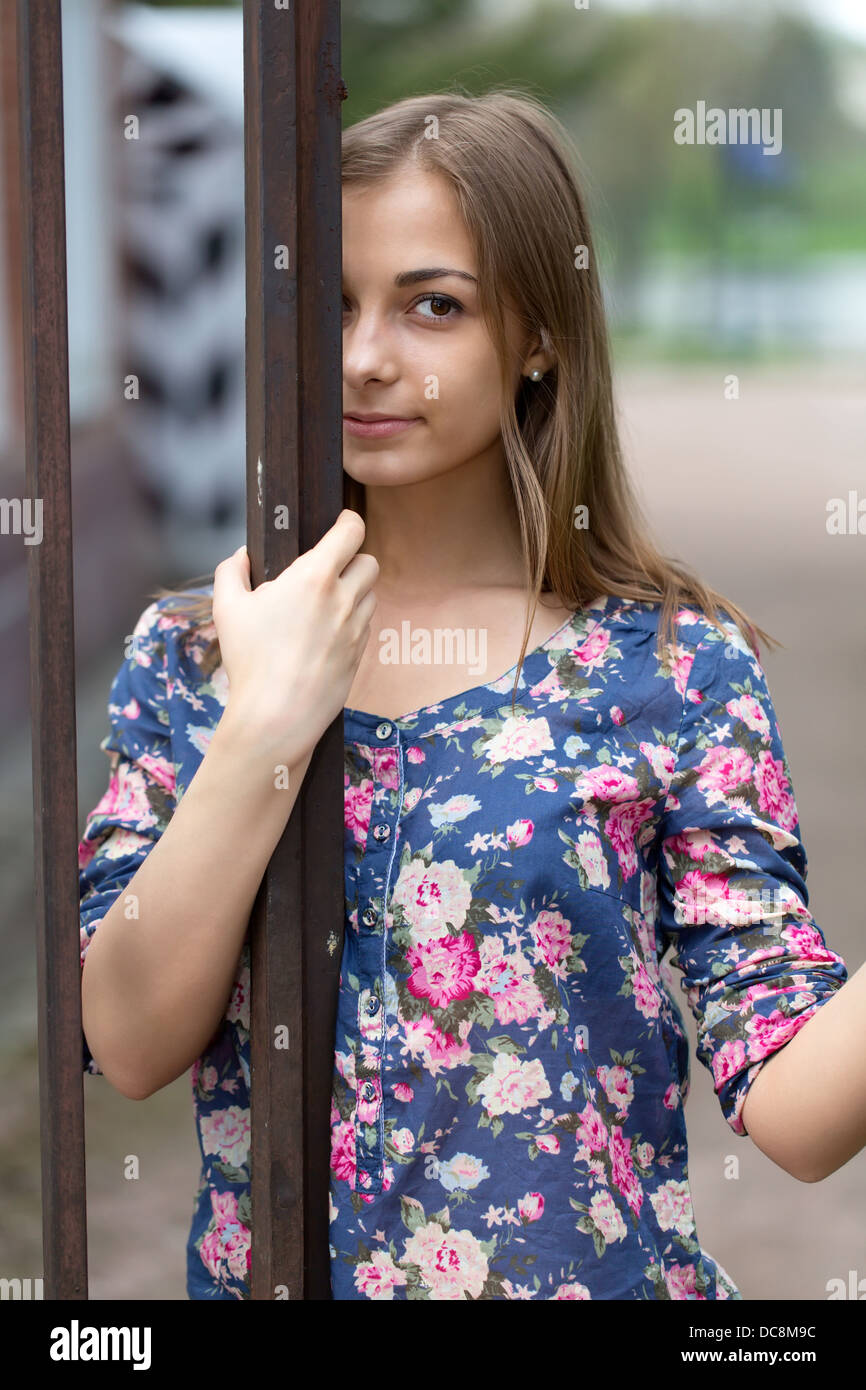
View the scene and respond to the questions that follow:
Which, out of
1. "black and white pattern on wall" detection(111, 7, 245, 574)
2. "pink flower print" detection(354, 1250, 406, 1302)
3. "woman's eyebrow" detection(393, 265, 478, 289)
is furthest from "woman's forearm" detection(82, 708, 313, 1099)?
"black and white pattern on wall" detection(111, 7, 245, 574)

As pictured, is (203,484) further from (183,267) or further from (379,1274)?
(379,1274)

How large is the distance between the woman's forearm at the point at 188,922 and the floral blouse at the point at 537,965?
95 millimetres

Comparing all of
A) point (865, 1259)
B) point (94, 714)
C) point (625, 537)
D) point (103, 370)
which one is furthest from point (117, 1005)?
point (103, 370)

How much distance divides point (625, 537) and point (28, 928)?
3636mm

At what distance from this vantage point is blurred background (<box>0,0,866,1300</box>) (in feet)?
11.5

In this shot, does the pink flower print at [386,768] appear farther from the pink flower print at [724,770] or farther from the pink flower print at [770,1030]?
the pink flower print at [770,1030]

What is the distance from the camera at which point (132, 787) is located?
4.96ft

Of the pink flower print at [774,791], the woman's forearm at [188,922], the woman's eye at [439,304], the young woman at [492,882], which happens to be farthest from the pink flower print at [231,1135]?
the woman's eye at [439,304]

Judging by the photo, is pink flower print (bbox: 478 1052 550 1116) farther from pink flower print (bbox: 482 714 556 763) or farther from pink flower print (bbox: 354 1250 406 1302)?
pink flower print (bbox: 482 714 556 763)

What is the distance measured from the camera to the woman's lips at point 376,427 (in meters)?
1.41

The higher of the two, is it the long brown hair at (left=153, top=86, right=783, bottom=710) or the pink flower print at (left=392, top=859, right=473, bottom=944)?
the long brown hair at (left=153, top=86, right=783, bottom=710)

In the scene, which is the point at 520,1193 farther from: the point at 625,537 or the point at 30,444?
the point at 30,444

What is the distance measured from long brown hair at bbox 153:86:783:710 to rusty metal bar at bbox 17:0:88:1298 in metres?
0.39

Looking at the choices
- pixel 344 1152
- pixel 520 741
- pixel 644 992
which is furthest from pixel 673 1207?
pixel 520 741
